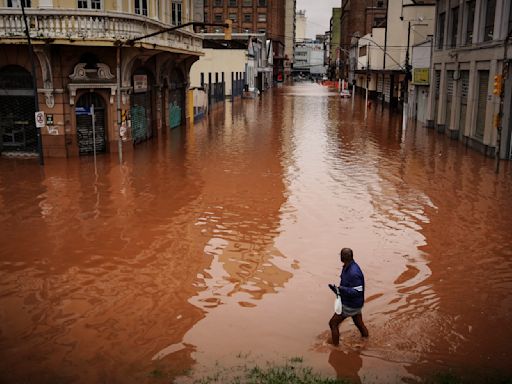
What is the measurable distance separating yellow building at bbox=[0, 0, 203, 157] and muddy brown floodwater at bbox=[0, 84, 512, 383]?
2.27m

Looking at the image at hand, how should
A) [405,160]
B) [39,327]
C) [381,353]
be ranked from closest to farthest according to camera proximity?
[381,353] → [39,327] → [405,160]

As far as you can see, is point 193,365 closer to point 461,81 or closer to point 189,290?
point 189,290

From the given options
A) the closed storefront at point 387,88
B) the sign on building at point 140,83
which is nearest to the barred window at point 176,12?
the sign on building at point 140,83

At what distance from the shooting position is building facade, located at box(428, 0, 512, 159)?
2522cm

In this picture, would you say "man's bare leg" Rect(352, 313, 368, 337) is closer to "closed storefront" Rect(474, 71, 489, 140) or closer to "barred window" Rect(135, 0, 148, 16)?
"barred window" Rect(135, 0, 148, 16)

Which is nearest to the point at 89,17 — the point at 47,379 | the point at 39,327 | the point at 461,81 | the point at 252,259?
the point at 252,259

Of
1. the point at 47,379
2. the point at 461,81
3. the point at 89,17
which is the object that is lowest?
the point at 47,379

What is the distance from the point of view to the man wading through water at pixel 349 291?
8328 mm

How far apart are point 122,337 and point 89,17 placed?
17853 millimetres

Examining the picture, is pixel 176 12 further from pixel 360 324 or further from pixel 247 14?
pixel 247 14

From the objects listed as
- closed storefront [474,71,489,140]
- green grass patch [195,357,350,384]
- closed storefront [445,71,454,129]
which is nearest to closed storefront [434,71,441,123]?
closed storefront [445,71,454,129]

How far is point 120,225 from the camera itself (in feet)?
48.9

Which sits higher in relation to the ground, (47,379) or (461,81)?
(461,81)

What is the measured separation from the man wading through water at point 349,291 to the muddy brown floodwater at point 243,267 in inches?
16.1
